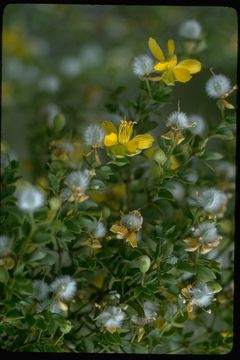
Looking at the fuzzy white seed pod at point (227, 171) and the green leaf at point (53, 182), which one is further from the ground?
the green leaf at point (53, 182)

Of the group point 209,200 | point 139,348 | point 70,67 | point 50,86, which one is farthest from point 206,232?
point 70,67

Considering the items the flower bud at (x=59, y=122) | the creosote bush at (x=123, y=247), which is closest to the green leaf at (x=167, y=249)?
the creosote bush at (x=123, y=247)

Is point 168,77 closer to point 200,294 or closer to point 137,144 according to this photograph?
point 137,144

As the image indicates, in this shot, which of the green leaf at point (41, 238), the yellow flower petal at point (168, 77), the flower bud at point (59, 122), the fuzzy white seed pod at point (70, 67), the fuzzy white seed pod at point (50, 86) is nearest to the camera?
the green leaf at point (41, 238)

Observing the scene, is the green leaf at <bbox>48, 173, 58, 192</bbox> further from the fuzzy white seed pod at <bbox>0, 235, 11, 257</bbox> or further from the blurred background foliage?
the blurred background foliage

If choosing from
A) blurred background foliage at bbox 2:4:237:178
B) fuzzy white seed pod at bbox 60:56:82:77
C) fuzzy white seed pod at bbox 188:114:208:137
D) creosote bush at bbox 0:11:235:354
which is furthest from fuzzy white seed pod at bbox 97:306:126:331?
fuzzy white seed pod at bbox 60:56:82:77

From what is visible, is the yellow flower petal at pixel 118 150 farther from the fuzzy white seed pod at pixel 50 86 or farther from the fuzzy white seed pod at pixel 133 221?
the fuzzy white seed pod at pixel 50 86

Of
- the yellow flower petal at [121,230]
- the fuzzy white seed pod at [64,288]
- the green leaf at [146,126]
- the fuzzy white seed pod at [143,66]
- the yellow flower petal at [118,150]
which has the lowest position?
the fuzzy white seed pod at [64,288]
